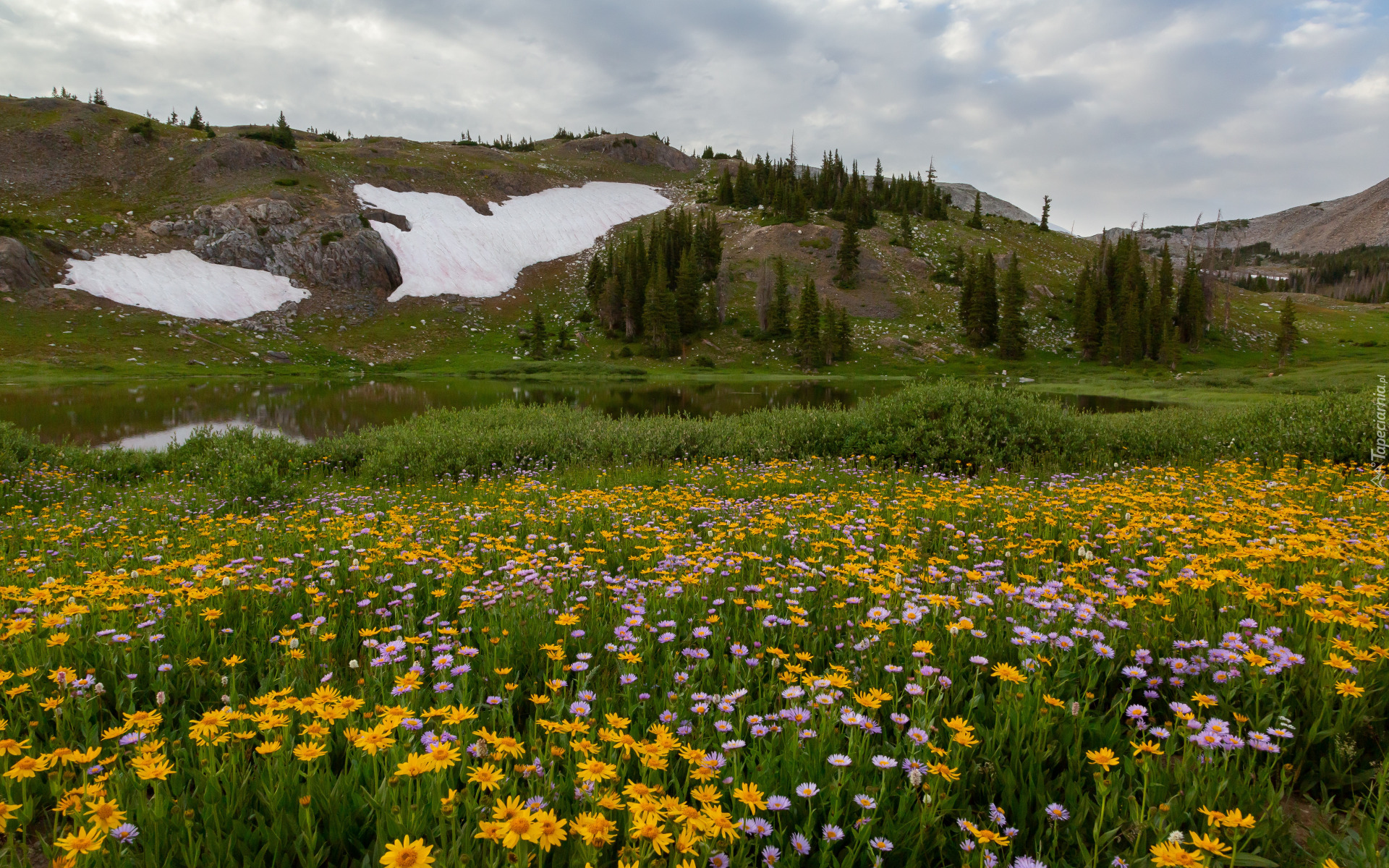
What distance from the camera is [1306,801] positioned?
9.86 feet

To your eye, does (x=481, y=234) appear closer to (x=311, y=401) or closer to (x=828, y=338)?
(x=828, y=338)

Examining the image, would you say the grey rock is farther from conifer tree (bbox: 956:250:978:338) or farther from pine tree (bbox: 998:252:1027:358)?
pine tree (bbox: 998:252:1027:358)

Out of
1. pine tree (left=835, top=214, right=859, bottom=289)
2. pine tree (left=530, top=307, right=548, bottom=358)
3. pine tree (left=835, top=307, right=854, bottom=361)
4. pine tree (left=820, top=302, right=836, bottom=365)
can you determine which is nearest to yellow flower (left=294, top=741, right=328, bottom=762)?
pine tree (left=820, top=302, right=836, bottom=365)

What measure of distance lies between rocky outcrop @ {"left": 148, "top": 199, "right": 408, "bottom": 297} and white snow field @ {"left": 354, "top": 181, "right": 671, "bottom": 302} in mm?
3746

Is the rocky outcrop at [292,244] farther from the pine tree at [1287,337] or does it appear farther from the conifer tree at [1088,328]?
the pine tree at [1287,337]

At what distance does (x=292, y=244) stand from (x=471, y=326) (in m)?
25.7

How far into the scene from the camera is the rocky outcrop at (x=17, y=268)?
214 ft

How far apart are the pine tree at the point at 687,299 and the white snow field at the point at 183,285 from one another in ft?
159

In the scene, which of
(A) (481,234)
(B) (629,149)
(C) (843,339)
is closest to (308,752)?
(C) (843,339)

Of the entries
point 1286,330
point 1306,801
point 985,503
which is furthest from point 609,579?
point 1286,330

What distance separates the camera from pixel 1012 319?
3268 inches

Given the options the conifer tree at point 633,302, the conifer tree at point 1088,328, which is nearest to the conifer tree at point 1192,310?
the conifer tree at point 1088,328

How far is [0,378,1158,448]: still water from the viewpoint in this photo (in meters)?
27.0

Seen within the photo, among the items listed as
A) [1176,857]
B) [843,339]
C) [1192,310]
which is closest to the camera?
[1176,857]
